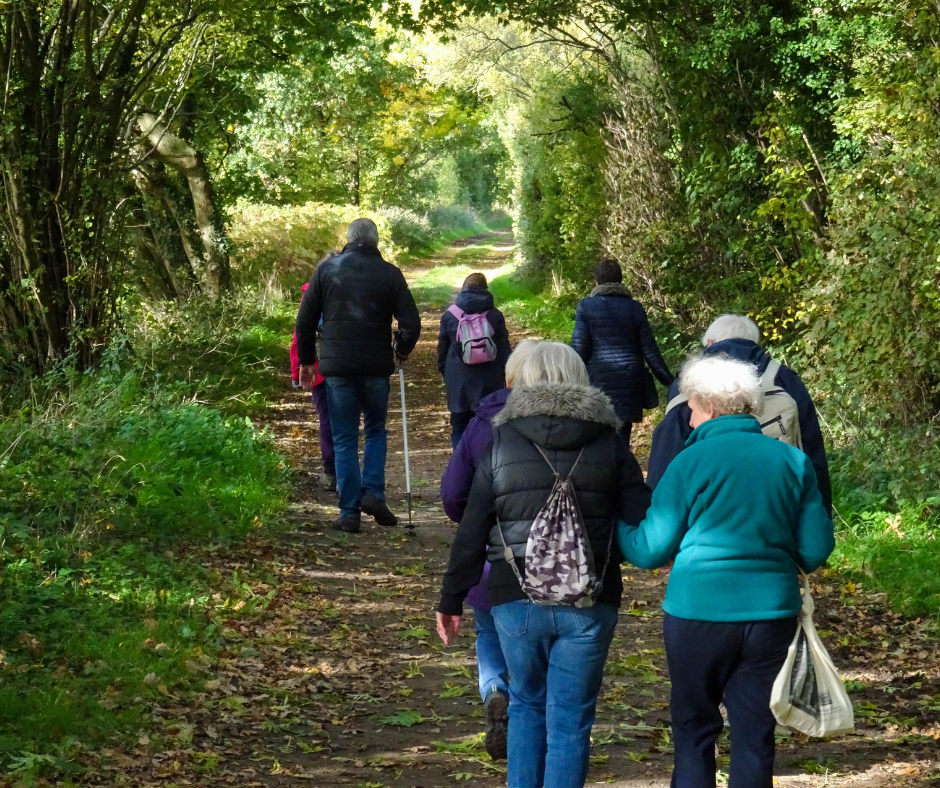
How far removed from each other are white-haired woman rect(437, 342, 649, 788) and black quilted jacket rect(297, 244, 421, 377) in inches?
193

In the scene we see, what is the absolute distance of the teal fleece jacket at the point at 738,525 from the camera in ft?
11.8

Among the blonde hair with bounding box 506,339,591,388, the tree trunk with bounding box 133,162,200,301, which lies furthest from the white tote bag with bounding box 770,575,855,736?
the tree trunk with bounding box 133,162,200,301

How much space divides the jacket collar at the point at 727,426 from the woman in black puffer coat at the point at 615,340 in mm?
5566

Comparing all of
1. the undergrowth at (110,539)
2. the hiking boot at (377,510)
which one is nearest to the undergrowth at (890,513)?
the hiking boot at (377,510)

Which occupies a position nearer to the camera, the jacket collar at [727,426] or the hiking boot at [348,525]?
the jacket collar at [727,426]

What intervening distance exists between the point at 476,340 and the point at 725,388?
18.2ft

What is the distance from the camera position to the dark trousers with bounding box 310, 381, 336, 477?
10.3 m

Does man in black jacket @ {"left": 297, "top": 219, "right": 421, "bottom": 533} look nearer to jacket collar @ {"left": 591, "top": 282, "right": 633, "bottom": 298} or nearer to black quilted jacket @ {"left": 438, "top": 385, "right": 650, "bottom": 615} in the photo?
jacket collar @ {"left": 591, "top": 282, "right": 633, "bottom": 298}

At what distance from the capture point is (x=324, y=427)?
1053cm

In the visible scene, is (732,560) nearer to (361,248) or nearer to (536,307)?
(361,248)

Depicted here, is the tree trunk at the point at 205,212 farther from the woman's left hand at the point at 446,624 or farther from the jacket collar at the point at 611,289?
the woman's left hand at the point at 446,624

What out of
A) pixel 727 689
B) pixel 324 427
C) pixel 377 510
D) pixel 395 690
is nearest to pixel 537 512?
pixel 727 689

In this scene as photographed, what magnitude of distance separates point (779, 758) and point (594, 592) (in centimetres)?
210

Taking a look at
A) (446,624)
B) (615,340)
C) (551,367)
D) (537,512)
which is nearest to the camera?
(537,512)
